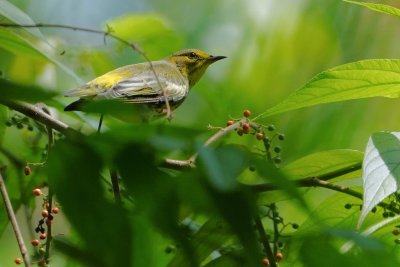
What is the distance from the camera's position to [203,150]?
2.50 feet

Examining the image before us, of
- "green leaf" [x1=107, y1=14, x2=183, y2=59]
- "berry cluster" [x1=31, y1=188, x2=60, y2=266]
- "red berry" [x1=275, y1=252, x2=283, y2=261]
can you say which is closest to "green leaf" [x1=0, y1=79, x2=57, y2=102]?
"red berry" [x1=275, y1=252, x2=283, y2=261]

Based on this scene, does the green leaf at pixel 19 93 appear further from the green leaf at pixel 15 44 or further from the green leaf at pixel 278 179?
the green leaf at pixel 15 44

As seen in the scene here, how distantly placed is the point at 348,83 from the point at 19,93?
1.02 m

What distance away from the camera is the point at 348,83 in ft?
5.46

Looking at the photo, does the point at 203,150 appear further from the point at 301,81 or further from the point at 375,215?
the point at 301,81

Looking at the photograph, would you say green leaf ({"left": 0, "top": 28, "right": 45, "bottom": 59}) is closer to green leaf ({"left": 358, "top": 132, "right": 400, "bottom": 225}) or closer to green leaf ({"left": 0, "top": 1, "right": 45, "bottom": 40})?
green leaf ({"left": 0, "top": 1, "right": 45, "bottom": 40})

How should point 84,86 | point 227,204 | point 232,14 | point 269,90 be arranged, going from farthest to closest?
point 232,14
point 269,90
point 84,86
point 227,204

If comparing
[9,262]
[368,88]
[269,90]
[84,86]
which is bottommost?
[9,262]

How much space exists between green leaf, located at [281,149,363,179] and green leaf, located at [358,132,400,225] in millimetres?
261

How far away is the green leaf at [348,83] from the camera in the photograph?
64.2 inches

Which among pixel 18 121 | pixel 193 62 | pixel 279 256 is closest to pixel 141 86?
pixel 18 121

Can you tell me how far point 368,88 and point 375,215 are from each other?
10.3 inches

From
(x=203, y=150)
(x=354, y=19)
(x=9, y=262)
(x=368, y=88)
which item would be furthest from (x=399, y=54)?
(x=203, y=150)

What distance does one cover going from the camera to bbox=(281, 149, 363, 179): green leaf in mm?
1752
